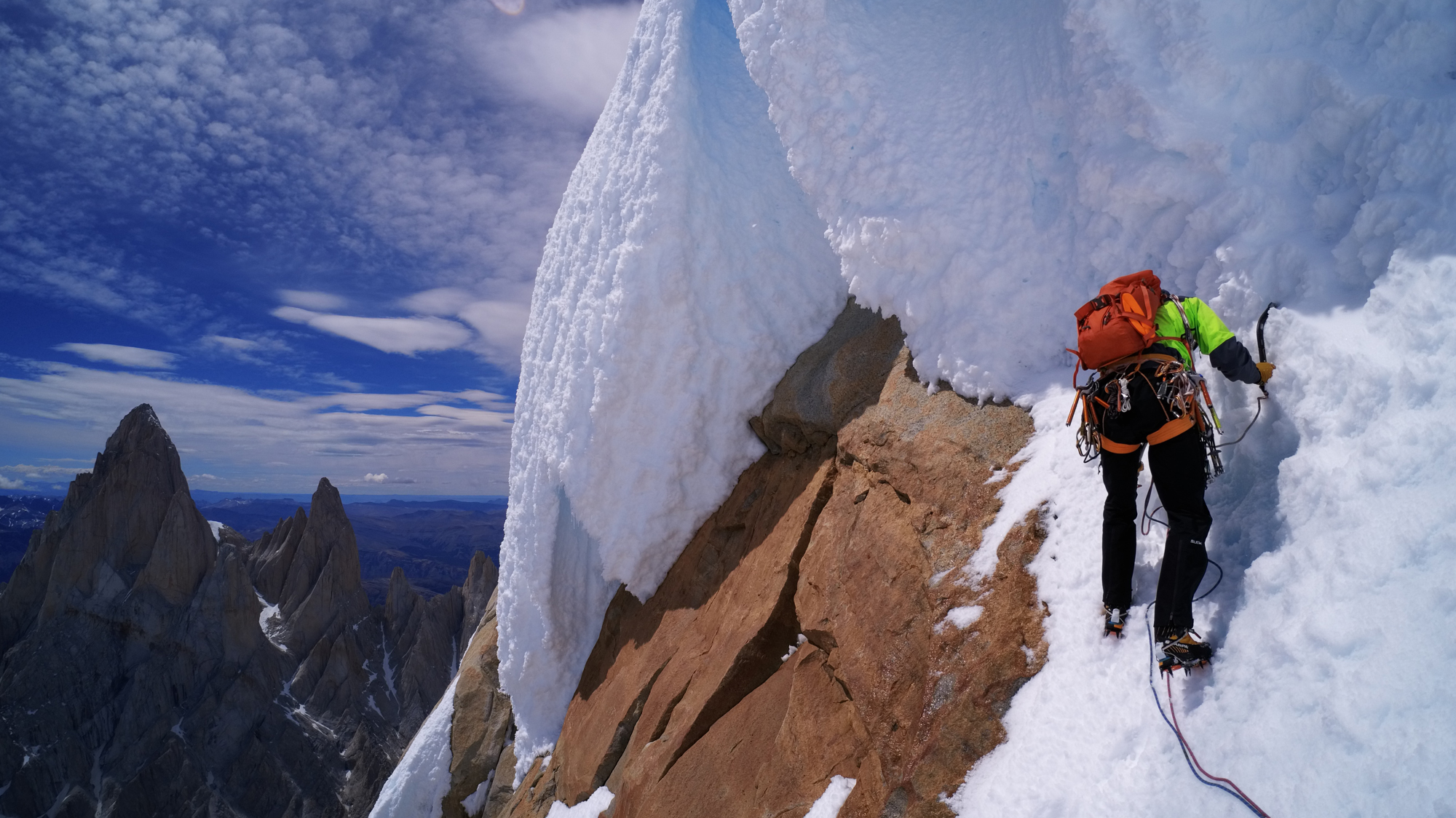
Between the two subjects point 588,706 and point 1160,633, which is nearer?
point 1160,633

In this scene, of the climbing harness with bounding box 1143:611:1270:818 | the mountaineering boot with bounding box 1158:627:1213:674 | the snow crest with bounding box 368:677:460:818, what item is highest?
the mountaineering boot with bounding box 1158:627:1213:674

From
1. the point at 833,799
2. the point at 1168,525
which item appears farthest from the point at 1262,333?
the point at 833,799

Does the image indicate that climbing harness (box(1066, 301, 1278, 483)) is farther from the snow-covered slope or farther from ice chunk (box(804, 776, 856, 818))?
ice chunk (box(804, 776, 856, 818))

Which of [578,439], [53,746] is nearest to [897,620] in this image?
[578,439]

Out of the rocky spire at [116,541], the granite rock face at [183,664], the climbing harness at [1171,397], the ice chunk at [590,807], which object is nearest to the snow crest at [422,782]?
the ice chunk at [590,807]

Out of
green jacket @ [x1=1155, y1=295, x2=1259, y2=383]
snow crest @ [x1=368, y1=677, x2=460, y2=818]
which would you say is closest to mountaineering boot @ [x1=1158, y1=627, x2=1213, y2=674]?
green jacket @ [x1=1155, y1=295, x2=1259, y2=383]

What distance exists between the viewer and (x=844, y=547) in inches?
205

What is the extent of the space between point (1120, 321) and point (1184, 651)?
1473 mm

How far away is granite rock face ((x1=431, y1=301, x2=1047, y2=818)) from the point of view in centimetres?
373

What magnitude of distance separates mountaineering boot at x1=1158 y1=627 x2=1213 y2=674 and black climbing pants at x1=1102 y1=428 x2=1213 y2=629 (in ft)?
0.13

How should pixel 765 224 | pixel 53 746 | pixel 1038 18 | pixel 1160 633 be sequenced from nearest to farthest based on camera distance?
Answer: pixel 1160 633 → pixel 1038 18 → pixel 765 224 → pixel 53 746

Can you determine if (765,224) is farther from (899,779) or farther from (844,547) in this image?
(899,779)

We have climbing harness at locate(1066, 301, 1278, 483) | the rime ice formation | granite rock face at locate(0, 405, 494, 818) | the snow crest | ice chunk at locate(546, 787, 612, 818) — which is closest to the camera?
climbing harness at locate(1066, 301, 1278, 483)

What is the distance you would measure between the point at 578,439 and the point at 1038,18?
237 inches
